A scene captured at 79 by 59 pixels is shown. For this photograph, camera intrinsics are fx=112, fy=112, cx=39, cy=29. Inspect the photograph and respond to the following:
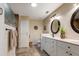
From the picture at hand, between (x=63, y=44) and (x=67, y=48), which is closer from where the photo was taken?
(x=67, y=48)

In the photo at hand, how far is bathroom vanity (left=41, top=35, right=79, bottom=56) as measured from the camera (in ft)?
5.75

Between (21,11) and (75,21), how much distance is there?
107 cm

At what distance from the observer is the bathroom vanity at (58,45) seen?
1.75 metres

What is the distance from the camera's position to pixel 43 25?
6.54 ft

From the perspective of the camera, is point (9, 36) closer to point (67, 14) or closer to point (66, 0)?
point (66, 0)

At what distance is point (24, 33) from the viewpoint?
2.12 metres

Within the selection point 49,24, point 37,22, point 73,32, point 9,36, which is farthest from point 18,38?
point 73,32

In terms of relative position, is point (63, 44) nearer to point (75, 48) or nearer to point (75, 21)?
point (75, 48)

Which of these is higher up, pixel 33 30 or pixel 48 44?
pixel 33 30

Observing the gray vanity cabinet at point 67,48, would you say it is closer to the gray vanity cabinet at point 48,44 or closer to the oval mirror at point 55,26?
the gray vanity cabinet at point 48,44

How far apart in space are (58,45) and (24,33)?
2.35 feet

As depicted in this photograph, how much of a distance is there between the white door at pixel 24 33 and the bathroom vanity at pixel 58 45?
0.30m

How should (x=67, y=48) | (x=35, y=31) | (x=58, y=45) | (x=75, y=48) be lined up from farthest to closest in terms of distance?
(x=58, y=45), (x=35, y=31), (x=67, y=48), (x=75, y=48)

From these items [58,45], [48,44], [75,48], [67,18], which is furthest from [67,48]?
[67,18]
